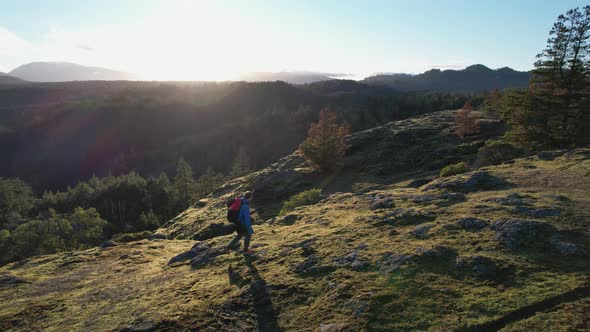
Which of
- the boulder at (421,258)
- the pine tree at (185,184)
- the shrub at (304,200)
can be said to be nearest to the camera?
the boulder at (421,258)

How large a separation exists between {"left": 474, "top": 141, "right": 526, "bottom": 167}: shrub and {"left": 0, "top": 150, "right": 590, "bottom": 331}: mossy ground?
1142 centimetres

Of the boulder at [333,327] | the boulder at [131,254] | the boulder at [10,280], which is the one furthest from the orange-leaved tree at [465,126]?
the boulder at [10,280]

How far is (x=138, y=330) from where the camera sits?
393 inches

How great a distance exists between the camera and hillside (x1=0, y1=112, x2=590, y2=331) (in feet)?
27.2

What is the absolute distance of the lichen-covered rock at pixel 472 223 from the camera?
12438mm

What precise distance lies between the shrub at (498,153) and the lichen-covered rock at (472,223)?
65.8 ft

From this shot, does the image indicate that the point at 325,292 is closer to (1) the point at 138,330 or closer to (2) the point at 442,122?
(1) the point at 138,330

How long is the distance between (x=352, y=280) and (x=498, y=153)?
27096 mm

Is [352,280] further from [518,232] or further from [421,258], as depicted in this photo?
[518,232]

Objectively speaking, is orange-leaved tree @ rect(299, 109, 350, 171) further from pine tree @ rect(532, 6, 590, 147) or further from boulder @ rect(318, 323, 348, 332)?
boulder @ rect(318, 323, 348, 332)

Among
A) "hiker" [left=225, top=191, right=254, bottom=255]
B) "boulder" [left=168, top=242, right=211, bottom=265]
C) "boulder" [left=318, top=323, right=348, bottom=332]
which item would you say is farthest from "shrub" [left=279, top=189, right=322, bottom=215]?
"boulder" [left=318, top=323, right=348, bottom=332]

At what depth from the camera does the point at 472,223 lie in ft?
41.9

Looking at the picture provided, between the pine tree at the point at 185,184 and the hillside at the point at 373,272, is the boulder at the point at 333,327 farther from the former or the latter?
the pine tree at the point at 185,184

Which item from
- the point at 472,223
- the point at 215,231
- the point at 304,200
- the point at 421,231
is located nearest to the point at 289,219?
the point at 304,200
